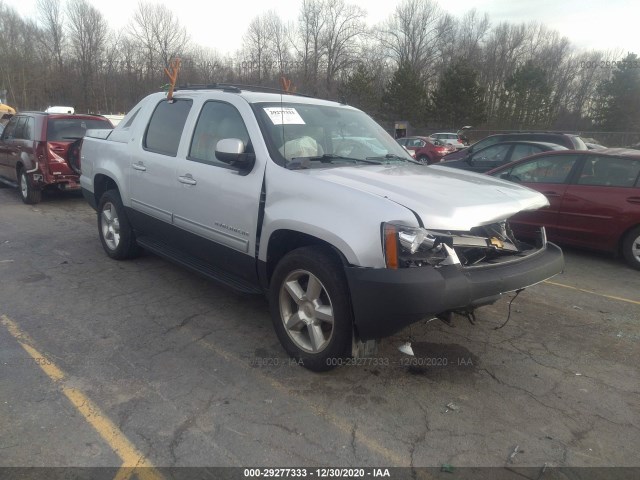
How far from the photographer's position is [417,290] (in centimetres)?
268

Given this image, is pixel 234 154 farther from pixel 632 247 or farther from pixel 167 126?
pixel 632 247

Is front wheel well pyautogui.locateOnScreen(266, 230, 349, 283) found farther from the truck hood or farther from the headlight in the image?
the headlight

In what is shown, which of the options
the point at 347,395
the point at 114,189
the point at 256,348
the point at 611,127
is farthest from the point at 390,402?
the point at 611,127

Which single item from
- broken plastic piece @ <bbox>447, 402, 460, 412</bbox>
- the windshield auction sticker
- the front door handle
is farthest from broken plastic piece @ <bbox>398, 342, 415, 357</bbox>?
the front door handle

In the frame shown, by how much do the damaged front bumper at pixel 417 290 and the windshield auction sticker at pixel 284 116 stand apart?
5.19ft

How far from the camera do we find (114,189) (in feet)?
18.6

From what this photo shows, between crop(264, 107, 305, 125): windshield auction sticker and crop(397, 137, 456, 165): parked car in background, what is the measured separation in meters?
19.6

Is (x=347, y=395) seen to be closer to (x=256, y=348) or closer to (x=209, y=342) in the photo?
(x=256, y=348)

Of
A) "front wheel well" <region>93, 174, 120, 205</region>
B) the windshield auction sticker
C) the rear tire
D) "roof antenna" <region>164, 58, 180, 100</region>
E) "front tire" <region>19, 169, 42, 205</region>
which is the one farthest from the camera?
"front tire" <region>19, 169, 42, 205</region>

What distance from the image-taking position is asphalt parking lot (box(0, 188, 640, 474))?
8.44 ft

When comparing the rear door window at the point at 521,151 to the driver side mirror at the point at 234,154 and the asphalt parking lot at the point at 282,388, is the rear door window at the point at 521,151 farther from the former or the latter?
the driver side mirror at the point at 234,154

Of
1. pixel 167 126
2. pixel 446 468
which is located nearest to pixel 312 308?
pixel 446 468

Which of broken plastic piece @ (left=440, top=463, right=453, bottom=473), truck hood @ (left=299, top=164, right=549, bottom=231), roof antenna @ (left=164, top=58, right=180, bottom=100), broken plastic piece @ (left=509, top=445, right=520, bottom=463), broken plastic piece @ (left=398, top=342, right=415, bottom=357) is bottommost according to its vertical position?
broken plastic piece @ (left=440, top=463, right=453, bottom=473)

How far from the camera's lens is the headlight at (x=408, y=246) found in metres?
2.73
